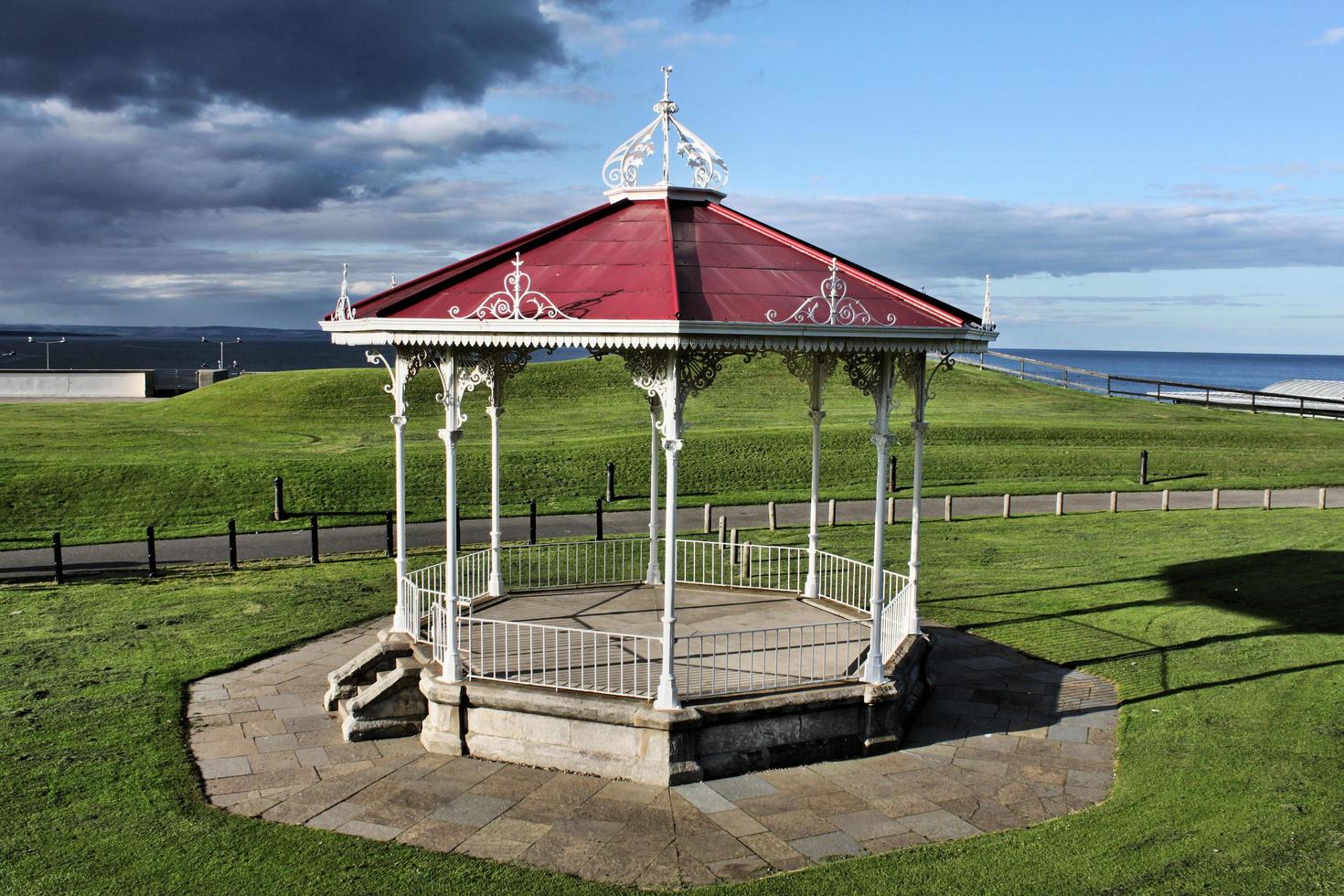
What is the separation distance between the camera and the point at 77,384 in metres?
51.8

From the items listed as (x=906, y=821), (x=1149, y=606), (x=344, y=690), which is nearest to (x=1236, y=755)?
(x=906, y=821)

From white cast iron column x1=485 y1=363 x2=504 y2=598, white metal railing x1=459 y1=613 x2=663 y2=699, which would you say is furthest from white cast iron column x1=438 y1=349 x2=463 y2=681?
white cast iron column x1=485 y1=363 x2=504 y2=598

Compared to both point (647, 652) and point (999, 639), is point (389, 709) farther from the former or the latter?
point (999, 639)

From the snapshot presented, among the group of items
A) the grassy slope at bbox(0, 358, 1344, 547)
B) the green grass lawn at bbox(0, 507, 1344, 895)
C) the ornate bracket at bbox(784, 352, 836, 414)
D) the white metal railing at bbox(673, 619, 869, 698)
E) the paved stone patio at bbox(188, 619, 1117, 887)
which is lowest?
the paved stone patio at bbox(188, 619, 1117, 887)

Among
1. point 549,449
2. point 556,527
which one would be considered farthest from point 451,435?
point 549,449

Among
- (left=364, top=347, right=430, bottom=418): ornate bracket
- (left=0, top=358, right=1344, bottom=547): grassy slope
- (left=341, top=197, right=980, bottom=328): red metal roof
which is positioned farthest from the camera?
(left=0, top=358, right=1344, bottom=547): grassy slope

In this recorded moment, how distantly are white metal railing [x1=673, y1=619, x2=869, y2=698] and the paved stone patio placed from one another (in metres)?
1.04

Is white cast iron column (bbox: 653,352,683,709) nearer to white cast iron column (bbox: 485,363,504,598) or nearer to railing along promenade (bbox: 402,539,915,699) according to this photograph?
railing along promenade (bbox: 402,539,915,699)

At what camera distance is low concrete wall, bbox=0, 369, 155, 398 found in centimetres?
5116

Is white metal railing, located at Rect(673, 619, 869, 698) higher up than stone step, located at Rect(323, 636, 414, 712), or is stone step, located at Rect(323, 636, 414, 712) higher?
white metal railing, located at Rect(673, 619, 869, 698)

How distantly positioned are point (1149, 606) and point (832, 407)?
30.3 m

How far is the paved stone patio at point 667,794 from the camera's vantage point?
945 centimetres

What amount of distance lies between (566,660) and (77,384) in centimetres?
4852

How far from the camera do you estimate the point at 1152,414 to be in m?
49.1
